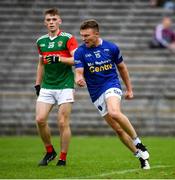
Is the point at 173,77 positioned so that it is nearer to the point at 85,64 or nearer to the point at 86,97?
the point at 86,97

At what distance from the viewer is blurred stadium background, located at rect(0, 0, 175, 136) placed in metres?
22.8

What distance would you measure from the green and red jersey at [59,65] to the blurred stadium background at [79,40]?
32.7ft

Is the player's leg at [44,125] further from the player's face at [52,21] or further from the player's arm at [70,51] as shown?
the player's face at [52,21]

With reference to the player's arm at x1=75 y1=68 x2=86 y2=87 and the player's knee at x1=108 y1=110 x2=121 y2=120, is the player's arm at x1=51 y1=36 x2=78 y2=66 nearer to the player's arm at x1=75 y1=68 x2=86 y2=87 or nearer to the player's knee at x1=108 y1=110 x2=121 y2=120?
the player's arm at x1=75 y1=68 x2=86 y2=87

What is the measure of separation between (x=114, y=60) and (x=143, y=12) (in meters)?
15.0

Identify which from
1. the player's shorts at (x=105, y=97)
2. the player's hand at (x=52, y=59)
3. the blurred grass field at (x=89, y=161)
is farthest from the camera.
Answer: the player's hand at (x=52, y=59)

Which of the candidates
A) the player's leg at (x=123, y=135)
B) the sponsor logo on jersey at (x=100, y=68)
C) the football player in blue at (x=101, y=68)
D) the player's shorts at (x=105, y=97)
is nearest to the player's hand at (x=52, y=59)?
the football player in blue at (x=101, y=68)

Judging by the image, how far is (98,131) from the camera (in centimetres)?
2277

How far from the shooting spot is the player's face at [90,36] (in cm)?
1142

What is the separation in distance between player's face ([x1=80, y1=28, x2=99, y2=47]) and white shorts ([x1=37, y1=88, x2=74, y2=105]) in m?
1.25

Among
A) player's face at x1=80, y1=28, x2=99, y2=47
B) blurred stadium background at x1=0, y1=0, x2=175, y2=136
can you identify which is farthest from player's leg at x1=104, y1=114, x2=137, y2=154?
blurred stadium background at x1=0, y1=0, x2=175, y2=136

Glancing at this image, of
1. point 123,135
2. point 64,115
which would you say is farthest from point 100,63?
point 64,115

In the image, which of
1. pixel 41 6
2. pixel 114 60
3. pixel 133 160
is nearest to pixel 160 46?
pixel 41 6

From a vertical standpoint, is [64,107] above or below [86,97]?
above
